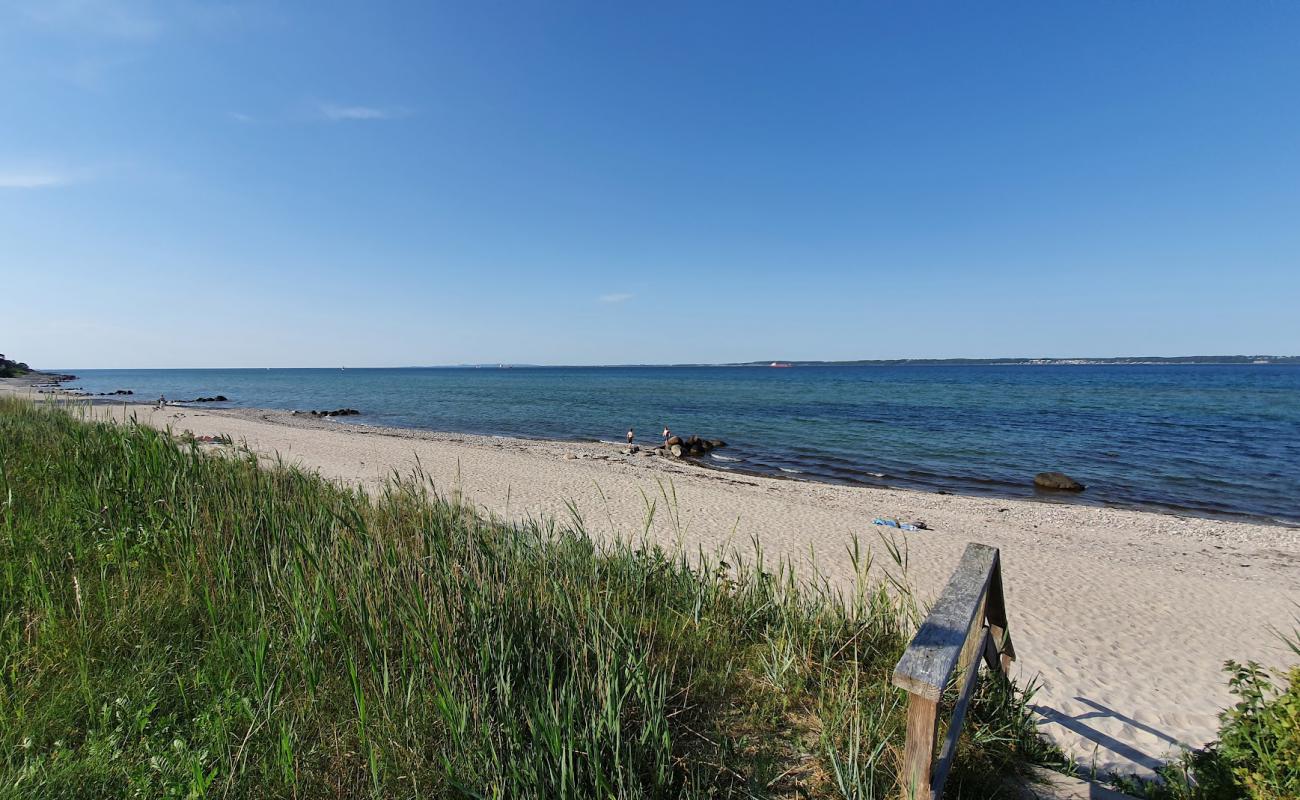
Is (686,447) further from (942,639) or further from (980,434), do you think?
(942,639)

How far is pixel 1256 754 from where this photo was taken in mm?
2389

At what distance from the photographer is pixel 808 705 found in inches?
123

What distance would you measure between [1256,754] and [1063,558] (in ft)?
32.7

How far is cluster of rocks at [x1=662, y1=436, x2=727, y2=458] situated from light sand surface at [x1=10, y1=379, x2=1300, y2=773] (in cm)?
352

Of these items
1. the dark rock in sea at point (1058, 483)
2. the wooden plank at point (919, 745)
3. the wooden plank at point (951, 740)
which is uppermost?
the wooden plank at point (919, 745)

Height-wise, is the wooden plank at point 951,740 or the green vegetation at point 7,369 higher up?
the green vegetation at point 7,369

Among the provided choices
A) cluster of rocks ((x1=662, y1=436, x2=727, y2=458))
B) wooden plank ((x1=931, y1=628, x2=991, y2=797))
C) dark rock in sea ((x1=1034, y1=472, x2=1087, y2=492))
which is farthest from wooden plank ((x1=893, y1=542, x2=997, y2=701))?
cluster of rocks ((x1=662, y1=436, x2=727, y2=458))

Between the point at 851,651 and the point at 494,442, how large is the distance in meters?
24.7

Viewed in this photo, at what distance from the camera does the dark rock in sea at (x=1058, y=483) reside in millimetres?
17562

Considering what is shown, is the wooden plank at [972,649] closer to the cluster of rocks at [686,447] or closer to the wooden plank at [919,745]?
the wooden plank at [919,745]

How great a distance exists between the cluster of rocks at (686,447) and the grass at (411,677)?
20.2 m

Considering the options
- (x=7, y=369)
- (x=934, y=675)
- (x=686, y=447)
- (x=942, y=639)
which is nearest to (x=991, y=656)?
(x=942, y=639)

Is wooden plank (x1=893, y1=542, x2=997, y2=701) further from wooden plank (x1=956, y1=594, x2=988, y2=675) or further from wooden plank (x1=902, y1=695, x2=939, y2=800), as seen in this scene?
wooden plank (x1=956, y1=594, x2=988, y2=675)

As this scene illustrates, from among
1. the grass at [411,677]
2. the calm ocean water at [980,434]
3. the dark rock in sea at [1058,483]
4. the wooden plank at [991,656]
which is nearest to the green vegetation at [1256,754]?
the grass at [411,677]
